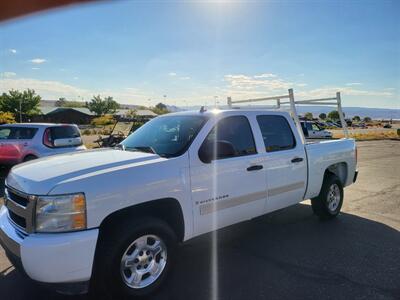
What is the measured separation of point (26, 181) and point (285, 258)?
3189mm

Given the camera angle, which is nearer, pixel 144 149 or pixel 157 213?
pixel 157 213

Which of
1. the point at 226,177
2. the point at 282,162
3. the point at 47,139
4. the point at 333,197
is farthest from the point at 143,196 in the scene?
the point at 47,139

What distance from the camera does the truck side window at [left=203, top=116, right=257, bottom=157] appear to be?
4453 millimetres

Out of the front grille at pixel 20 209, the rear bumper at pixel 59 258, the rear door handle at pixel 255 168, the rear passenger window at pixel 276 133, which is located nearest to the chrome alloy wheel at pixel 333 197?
the rear passenger window at pixel 276 133

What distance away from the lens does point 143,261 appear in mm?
3594

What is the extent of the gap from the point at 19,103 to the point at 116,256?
7273 centimetres

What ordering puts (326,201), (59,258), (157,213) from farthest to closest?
1. (326,201)
2. (157,213)
3. (59,258)

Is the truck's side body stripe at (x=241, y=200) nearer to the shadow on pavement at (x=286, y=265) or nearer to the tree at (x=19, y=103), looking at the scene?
the shadow on pavement at (x=286, y=265)

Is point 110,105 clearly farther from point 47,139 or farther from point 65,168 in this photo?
point 65,168

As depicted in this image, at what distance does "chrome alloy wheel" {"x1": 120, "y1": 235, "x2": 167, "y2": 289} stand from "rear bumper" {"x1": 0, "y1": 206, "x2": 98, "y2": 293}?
405 mm

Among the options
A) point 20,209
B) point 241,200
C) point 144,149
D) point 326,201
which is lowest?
point 326,201

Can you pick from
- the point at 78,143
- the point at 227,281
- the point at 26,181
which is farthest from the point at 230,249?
the point at 78,143

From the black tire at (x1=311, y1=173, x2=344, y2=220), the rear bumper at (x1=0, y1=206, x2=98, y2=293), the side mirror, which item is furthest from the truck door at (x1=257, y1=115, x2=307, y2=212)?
the rear bumper at (x1=0, y1=206, x2=98, y2=293)

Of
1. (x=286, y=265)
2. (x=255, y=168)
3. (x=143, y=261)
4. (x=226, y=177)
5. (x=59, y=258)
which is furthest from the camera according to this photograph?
(x=255, y=168)
